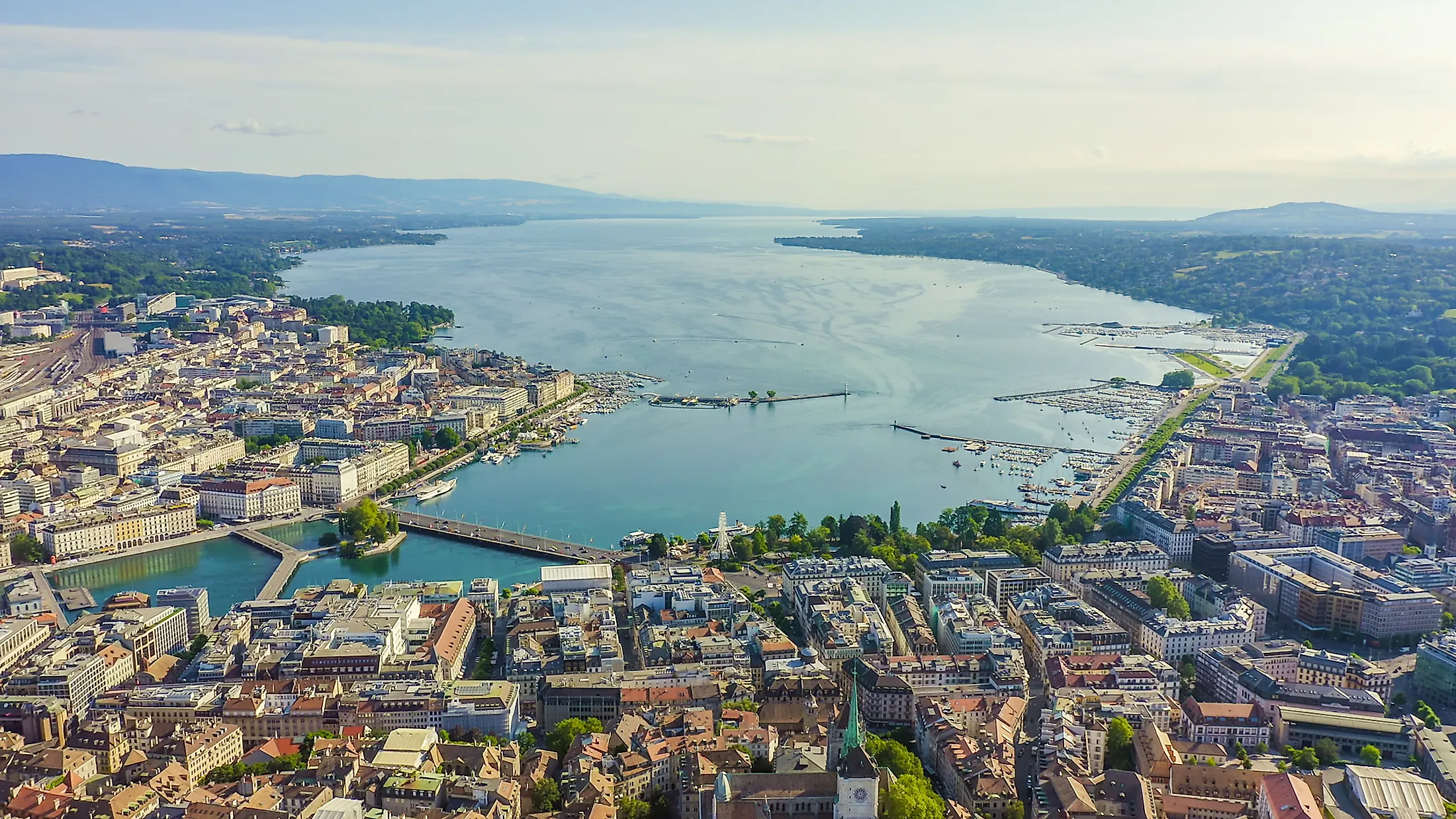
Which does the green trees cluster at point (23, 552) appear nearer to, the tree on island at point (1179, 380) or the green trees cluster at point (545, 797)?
the green trees cluster at point (545, 797)

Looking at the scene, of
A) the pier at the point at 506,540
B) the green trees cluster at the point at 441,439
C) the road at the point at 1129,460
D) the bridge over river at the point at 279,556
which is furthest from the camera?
the green trees cluster at the point at 441,439

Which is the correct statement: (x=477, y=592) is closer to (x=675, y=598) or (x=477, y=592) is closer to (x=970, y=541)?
(x=675, y=598)

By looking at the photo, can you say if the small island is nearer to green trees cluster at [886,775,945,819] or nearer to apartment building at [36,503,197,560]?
apartment building at [36,503,197,560]

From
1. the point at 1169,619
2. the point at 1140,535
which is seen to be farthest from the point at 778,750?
the point at 1140,535

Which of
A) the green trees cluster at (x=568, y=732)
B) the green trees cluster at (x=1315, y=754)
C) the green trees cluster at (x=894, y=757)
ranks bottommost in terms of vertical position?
the green trees cluster at (x=568, y=732)

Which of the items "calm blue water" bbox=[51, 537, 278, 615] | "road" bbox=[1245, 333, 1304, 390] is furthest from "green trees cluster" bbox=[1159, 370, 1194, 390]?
"calm blue water" bbox=[51, 537, 278, 615]

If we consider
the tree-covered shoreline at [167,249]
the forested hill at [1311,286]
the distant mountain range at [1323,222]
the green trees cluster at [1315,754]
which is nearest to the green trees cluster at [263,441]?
the green trees cluster at [1315,754]
